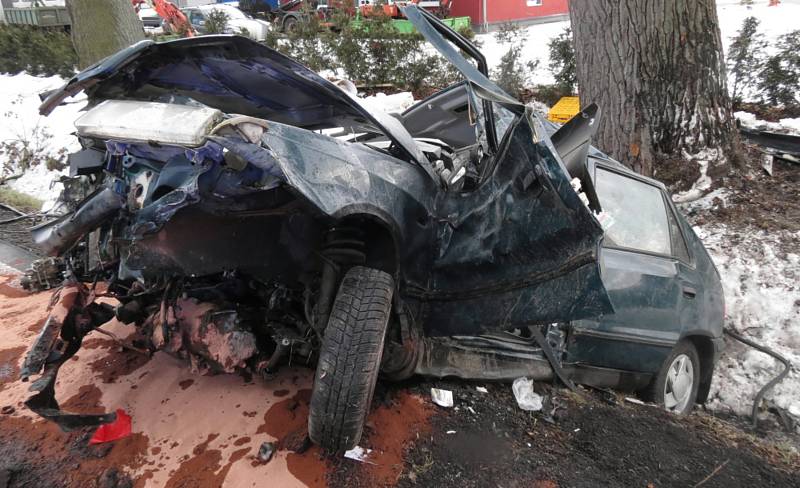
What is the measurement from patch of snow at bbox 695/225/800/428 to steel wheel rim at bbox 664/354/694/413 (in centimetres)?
60

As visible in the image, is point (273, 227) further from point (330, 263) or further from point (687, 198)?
point (687, 198)

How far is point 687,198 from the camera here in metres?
5.81

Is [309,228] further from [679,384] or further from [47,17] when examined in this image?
[47,17]

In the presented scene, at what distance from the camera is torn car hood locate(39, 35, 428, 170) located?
206 centimetres

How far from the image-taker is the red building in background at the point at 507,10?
1853 centimetres

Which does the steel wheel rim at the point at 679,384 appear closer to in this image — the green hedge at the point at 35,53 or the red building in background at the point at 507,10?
the green hedge at the point at 35,53

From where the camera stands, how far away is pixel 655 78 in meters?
5.56

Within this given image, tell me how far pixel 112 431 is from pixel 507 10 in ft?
65.7

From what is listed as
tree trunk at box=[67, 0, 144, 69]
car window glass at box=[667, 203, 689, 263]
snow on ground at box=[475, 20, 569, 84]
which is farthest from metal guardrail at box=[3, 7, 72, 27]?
car window glass at box=[667, 203, 689, 263]

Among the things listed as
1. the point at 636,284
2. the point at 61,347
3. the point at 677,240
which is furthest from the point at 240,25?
the point at 636,284

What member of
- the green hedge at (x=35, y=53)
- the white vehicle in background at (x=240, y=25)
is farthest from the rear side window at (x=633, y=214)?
the green hedge at (x=35, y=53)

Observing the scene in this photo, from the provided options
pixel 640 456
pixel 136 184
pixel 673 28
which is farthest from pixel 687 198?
pixel 136 184

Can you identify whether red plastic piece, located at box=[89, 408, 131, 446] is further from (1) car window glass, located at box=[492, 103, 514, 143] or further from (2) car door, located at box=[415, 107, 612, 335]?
(1) car window glass, located at box=[492, 103, 514, 143]

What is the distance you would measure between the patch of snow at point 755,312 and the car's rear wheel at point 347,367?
3.59 m
